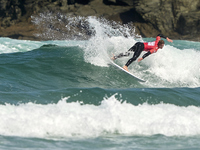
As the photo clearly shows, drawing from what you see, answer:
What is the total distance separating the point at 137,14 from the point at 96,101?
26.8m

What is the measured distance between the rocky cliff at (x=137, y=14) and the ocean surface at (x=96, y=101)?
65.3 feet

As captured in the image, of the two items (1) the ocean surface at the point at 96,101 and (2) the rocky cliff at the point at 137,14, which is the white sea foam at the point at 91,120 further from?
(2) the rocky cliff at the point at 137,14

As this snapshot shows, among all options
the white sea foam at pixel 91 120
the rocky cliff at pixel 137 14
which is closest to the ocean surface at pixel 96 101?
the white sea foam at pixel 91 120

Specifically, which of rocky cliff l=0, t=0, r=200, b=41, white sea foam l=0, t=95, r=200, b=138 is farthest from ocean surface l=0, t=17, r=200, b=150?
rocky cliff l=0, t=0, r=200, b=41

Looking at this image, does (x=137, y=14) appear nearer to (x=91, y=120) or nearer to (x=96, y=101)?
(x=96, y=101)

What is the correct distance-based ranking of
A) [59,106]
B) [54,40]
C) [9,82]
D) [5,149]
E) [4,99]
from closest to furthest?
[5,149]
[59,106]
[4,99]
[9,82]
[54,40]

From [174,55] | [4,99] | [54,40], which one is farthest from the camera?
[54,40]

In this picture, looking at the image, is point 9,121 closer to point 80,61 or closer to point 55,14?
point 80,61

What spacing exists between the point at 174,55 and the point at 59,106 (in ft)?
24.9

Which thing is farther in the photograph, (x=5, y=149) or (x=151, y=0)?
(x=151, y=0)

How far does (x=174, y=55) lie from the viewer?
1274 centimetres

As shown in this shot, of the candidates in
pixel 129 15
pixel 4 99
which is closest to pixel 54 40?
pixel 129 15

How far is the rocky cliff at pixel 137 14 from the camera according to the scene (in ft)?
105

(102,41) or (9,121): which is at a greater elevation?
(102,41)
